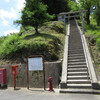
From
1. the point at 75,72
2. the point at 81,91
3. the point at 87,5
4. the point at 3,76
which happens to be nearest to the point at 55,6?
the point at 87,5

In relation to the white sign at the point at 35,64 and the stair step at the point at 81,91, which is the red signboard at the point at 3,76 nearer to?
the white sign at the point at 35,64

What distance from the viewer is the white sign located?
7.21m

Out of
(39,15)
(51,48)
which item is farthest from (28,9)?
(51,48)

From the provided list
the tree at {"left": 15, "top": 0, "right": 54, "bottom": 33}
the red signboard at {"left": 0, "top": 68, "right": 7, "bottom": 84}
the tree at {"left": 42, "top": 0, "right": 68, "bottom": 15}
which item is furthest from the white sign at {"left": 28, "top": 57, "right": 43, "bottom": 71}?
the tree at {"left": 42, "top": 0, "right": 68, "bottom": 15}

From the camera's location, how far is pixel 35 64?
288 inches

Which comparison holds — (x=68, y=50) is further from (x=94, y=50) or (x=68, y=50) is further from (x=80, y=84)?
(x=80, y=84)

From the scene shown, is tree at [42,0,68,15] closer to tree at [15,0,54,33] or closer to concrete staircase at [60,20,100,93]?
tree at [15,0,54,33]

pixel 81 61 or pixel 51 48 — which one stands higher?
pixel 51 48

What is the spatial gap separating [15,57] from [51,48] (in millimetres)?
2946

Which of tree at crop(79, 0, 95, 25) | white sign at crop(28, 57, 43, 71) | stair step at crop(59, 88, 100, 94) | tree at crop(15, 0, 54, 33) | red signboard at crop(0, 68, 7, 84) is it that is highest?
tree at crop(79, 0, 95, 25)

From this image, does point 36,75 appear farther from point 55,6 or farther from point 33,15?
point 55,6

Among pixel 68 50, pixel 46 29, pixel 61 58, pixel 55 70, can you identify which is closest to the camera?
pixel 55 70

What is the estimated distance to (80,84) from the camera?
22.2 feet

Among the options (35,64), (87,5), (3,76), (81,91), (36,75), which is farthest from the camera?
(87,5)
